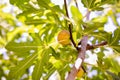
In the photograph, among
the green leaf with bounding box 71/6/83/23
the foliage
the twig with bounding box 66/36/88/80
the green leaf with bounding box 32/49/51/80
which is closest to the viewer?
the twig with bounding box 66/36/88/80

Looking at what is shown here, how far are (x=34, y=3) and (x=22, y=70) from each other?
412mm

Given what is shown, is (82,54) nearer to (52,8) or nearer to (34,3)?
(52,8)

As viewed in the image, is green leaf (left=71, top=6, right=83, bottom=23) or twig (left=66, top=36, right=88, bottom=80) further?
green leaf (left=71, top=6, right=83, bottom=23)

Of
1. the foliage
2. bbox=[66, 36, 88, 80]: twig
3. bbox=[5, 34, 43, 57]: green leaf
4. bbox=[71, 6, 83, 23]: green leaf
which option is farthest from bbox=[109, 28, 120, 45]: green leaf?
bbox=[5, 34, 43, 57]: green leaf

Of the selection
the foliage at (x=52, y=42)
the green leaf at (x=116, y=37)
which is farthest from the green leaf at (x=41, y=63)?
the green leaf at (x=116, y=37)

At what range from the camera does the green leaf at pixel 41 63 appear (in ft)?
5.36

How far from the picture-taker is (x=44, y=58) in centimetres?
165

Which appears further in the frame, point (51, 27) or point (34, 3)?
point (51, 27)

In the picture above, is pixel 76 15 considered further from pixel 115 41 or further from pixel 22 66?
pixel 22 66

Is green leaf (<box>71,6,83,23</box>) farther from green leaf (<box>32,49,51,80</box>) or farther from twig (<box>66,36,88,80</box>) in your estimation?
green leaf (<box>32,49,51,80</box>)

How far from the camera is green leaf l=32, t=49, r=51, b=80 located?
163cm

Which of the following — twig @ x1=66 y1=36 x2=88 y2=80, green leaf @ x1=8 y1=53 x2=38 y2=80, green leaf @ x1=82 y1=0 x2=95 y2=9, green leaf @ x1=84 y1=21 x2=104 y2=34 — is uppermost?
green leaf @ x1=82 y1=0 x2=95 y2=9

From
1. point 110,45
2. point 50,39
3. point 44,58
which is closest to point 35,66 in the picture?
point 44,58

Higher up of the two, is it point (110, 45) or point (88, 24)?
point (88, 24)
